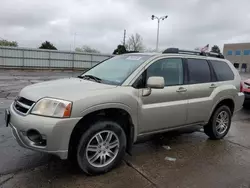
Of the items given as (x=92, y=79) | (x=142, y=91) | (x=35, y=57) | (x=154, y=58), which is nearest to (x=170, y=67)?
(x=154, y=58)

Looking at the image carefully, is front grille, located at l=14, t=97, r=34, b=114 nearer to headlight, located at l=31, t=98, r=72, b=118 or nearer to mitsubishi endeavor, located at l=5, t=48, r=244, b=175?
mitsubishi endeavor, located at l=5, t=48, r=244, b=175

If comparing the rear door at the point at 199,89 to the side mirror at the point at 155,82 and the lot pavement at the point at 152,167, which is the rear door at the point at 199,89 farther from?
the side mirror at the point at 155,82

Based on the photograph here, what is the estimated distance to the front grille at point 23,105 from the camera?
3038 mm

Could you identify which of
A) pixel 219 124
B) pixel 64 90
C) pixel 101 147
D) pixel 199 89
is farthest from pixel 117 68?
pixel 219 124

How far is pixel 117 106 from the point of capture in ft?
10.9

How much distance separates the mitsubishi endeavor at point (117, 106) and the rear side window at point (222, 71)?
1.0 inches

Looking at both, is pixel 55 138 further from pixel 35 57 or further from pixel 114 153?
pixel 35 57

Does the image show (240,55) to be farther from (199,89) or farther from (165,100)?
(165,100)

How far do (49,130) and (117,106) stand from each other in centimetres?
97

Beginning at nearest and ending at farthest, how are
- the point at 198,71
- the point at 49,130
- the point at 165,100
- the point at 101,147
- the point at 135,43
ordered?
the point at 49,130, the point at 101,147, the point at 165,100, the point at 198,71, the point at 135,43

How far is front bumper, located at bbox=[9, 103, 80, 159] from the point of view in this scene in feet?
9.20

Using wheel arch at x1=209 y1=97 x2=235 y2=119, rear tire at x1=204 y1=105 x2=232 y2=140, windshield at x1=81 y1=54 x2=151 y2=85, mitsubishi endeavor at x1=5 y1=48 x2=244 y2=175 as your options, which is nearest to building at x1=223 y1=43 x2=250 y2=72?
wheel arch at x1=209 y1=97 x2=235 y2=119

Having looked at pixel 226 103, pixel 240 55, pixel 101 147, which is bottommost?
pixel 101 147

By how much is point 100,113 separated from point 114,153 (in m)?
0.62
